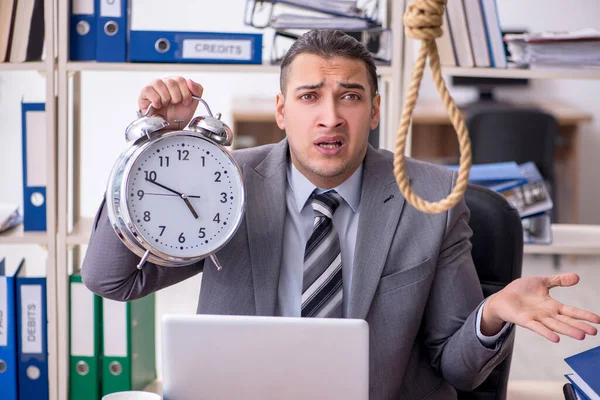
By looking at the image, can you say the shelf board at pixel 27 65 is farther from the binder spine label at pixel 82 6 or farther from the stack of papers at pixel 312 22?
the stack of papers at pixel 312 22

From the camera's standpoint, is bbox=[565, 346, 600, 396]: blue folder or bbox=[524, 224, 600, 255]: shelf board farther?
bbox=[524, 224, 600, 255]: shelf board

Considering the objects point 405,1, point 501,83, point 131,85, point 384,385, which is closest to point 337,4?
point 405,1

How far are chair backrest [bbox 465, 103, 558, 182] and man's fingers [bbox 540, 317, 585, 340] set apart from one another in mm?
3512

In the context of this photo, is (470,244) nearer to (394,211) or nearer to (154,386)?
(394,211)

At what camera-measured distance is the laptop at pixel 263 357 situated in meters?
1.23

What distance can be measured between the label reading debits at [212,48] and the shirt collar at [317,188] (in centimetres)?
62

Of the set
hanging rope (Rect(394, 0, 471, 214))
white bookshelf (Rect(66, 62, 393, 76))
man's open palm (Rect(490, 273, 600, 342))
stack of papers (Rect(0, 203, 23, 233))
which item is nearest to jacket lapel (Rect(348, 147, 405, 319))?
man's open palm (Rect(490, 273, 600, 342))

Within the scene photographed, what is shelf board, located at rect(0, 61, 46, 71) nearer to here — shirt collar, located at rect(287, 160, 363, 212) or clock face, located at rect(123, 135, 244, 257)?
shirt collar, located at rect(287, 160, 363, 212)

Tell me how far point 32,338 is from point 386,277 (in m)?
1.17

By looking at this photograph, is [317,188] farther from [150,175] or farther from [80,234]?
[80,234]

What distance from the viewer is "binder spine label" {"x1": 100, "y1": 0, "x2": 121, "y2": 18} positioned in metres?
2.31

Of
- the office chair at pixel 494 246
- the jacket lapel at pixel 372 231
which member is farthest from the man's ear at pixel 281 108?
the office chair at pixel 494 246

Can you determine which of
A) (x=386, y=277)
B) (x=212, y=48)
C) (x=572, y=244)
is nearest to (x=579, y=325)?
(x=386, y=277)

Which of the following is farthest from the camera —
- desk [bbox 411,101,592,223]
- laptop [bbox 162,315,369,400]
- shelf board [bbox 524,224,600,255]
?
desk [bbox 411,101,592,223]
